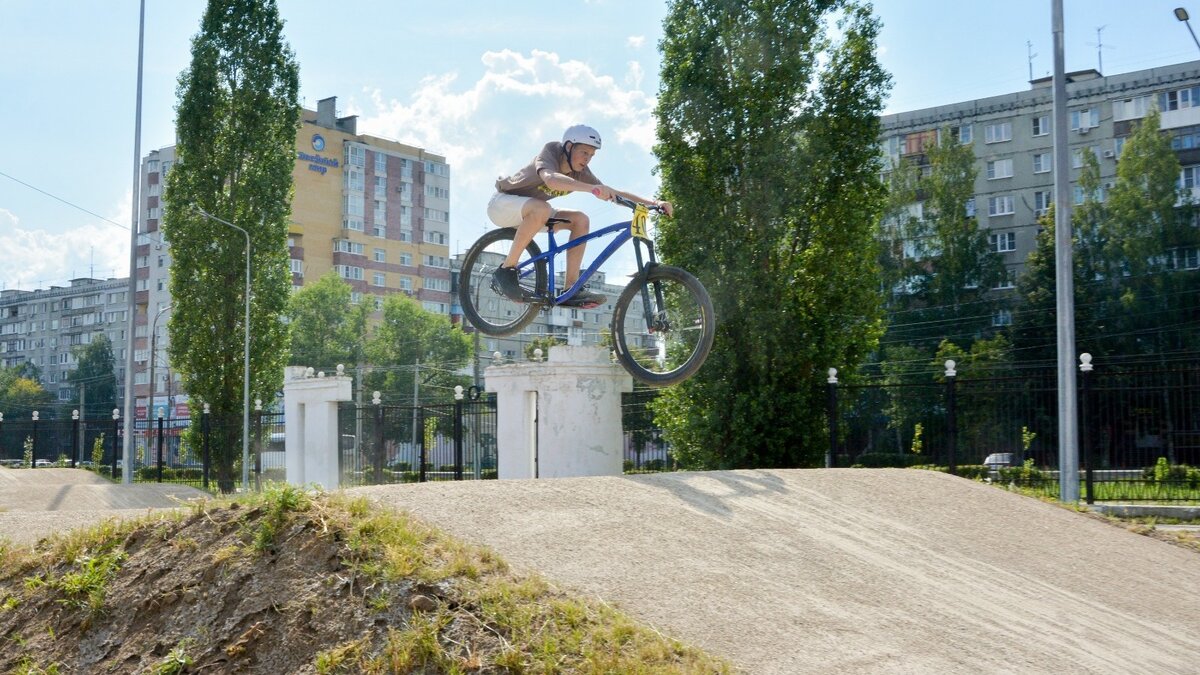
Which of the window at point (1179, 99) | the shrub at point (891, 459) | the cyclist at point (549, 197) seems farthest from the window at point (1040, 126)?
the cyclist at point (549, 197)

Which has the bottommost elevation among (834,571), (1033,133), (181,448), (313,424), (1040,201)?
(181,448)

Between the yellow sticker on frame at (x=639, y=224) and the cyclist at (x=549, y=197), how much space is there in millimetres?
119

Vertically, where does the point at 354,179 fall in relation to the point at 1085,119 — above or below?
above

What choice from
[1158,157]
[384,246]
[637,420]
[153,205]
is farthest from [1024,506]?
[153,205]

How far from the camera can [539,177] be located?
8.99 metres

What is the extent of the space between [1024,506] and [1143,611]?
3.44 metres

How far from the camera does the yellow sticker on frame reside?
29.7ft

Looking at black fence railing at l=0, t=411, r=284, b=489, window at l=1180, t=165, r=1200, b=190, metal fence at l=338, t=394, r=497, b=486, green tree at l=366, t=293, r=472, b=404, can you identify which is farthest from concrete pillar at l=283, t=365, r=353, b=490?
window at l=1180, t=165, r=1200, b=190

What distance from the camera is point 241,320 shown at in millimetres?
29906

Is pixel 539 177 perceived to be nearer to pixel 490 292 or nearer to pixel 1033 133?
pixel 490 292

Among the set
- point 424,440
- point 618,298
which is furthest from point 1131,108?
point 618,298

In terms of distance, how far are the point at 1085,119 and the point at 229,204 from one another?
148 ft

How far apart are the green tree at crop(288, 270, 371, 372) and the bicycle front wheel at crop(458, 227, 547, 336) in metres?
59.7

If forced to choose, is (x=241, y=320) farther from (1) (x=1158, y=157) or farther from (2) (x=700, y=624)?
(1) (x=1158, y=157)
